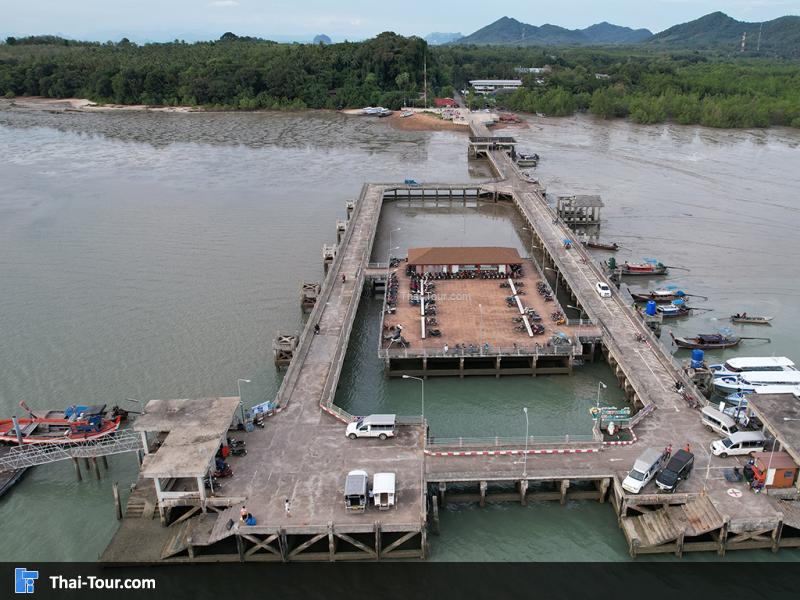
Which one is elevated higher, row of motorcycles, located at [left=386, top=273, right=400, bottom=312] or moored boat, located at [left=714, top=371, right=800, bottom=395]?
row of motorcycles, located at [left=386, top=273, right=400, bottom=312]

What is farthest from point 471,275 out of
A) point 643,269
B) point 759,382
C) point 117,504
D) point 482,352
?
point 117,504

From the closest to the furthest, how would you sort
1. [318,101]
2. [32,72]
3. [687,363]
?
[687,363]
[318,101]
[32,72]

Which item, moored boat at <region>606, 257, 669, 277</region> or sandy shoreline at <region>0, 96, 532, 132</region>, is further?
sandy shoreline at <region>0, 96, 532, 132</region>

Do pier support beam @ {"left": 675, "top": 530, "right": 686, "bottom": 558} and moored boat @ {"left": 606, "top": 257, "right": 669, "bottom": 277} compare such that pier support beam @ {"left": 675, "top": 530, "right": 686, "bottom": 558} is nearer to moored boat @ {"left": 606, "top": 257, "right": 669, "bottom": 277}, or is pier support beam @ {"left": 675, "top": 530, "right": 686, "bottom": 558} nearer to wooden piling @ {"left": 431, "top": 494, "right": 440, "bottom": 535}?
wooden piling @ {"left": 431, "top": 494, "right": 440, "bottom": 535}

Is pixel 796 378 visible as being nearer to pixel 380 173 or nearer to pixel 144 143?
pixel 380 173

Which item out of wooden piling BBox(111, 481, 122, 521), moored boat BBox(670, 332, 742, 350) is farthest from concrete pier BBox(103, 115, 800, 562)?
moored boat BBox(670, 332, 742, 350)

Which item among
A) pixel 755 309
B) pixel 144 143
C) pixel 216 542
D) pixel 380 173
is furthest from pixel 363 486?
pixel 144 143

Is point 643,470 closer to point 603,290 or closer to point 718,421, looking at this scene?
point 718,421
